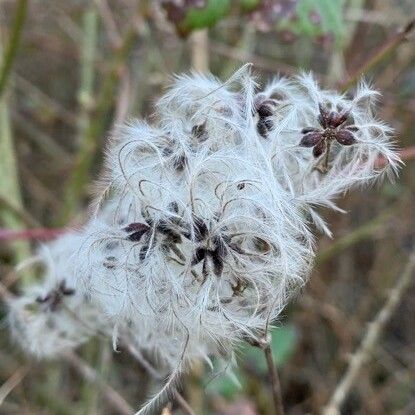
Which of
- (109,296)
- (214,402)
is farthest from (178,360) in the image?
(214,402)

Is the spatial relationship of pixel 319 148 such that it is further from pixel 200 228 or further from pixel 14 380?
pixel 14 380

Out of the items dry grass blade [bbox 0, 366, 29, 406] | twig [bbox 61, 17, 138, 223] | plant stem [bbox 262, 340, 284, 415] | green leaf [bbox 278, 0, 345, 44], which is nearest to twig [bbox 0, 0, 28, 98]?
twig [bbox 61, 17, 138, 223]

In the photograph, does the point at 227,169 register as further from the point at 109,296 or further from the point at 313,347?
the point at 313,347

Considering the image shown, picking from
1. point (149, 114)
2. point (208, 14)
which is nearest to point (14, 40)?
point (149, 114)

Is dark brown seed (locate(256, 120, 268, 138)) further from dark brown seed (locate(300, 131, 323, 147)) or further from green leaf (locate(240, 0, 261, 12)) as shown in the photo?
green leaf (locate(240, 0, 261, 12))

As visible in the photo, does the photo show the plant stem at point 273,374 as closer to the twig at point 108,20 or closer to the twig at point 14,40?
the twig at point 14,40

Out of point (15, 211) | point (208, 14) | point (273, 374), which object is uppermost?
point (208, 14)
